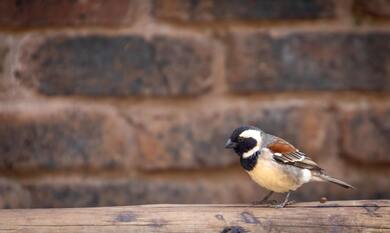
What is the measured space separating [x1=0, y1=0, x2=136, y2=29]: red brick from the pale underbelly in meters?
0.94

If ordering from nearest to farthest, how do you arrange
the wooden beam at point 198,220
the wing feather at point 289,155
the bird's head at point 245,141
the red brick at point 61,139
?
1. the wooden beam at point 198,220
2. the bird's head at point 245,141
3. the wing feather at point 289,155
4. the red brick at point 61,139

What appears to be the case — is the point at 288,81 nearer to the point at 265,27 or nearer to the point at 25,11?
the point at 265,27

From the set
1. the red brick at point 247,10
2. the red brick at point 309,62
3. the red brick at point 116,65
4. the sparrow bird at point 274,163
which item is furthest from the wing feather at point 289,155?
the red brick at point 247,10

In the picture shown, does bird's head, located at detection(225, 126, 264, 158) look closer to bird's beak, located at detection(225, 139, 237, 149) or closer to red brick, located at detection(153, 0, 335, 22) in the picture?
bird's beak, located at detection(225, 139, 237, 149)

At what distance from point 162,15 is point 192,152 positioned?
678 mm

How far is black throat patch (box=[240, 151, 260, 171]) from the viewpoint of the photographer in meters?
3.25

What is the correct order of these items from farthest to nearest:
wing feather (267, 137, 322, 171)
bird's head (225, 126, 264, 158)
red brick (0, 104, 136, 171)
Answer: red brick (0, 104, 136, 171) → wing feather (267, 137, 322, 171) → bird's head (225, 126, 264, 158)

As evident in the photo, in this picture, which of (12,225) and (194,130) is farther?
(194,130)

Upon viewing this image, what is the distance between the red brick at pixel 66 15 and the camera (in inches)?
135

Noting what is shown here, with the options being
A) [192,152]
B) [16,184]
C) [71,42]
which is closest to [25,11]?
[71,42]

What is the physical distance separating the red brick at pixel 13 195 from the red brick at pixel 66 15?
29.9 inches

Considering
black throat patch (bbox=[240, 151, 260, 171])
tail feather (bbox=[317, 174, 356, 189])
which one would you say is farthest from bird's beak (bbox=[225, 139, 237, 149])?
tail feather (bbox=[317, 174, 356, 189])

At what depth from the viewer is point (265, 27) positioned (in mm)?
3457

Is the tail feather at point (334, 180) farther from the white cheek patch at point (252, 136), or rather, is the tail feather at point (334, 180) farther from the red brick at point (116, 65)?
the red brick at point (116, 65)
